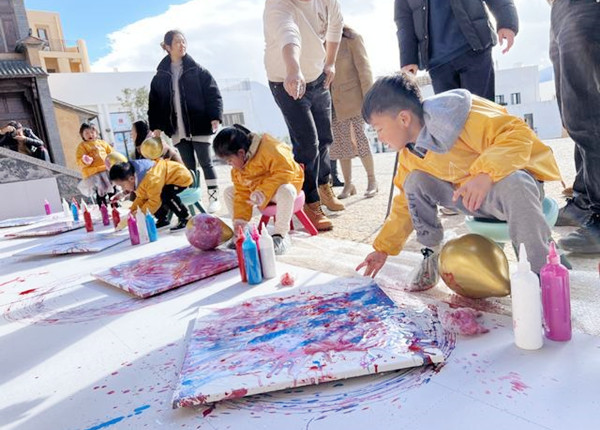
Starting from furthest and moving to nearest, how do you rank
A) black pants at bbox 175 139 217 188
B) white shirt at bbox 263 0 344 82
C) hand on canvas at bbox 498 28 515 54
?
black pants at bbox 175 139 217 188
white shirt at bbox 263 0 344 82
hand on canvas at bbox 498 28 515 54

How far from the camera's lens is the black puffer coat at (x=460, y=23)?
2191 mm

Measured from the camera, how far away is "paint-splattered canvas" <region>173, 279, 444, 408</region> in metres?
0.97

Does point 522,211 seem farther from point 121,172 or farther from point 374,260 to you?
point 121,172

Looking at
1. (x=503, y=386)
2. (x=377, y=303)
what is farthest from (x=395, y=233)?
(x=503, y=386)

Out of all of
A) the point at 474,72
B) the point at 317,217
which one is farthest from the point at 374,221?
the point at 474,72

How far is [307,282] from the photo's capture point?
1.73 metres

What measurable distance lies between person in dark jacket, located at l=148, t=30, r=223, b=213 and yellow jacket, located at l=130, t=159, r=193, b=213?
0.47 metres

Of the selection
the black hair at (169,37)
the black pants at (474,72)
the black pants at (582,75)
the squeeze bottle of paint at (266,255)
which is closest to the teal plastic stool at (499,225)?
the black pants at (582,75)

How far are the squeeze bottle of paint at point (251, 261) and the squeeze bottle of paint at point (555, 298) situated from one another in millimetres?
1056

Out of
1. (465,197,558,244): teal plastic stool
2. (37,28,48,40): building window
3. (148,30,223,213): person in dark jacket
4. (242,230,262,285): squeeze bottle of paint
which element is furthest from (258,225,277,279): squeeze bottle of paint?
(37,28,48,40): building window

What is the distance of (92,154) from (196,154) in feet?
6.73

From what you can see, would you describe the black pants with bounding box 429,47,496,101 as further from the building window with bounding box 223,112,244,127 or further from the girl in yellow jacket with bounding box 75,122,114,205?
the building window with bounding box 223,112,244,127

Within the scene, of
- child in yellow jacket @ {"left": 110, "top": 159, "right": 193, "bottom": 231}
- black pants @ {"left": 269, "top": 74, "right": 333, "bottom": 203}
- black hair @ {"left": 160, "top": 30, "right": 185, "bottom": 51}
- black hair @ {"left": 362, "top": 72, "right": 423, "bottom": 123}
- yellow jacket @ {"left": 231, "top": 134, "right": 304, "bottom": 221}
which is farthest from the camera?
black hair @ {"left": 160, "top": 30, "right": 185, "bottom": 51}

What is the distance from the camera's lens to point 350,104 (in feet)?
13.1
